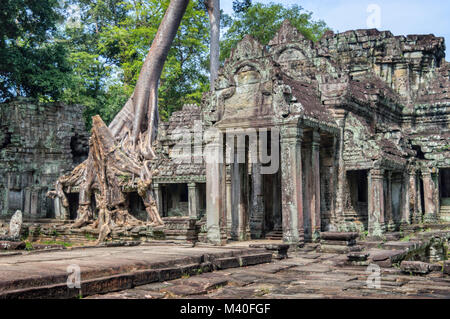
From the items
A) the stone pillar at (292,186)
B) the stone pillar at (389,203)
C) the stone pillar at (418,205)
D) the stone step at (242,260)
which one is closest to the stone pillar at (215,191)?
the stone pillar at (292,186)

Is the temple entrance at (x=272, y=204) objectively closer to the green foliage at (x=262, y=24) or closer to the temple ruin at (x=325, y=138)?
the temple ruin at (x=325, y=138)

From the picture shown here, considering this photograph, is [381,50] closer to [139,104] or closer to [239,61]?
[239,61]

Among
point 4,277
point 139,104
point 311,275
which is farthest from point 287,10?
point 4,277

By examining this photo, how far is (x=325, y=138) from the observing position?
Result: 12.5 meters

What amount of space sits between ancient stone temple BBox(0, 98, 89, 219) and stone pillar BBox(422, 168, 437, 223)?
15.8 m

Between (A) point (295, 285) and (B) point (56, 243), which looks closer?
(A) point (295, 285)

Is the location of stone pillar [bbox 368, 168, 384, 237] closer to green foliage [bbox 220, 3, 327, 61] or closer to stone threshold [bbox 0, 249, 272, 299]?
stone threshold [bbox 0, 249, 272, 299]

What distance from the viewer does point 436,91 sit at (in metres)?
16.7

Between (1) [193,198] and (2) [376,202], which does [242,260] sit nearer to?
(2) [376,202]

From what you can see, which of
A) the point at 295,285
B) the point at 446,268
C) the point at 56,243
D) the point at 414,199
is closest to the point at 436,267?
the point at 446,268

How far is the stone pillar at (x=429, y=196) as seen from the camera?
50.7ft

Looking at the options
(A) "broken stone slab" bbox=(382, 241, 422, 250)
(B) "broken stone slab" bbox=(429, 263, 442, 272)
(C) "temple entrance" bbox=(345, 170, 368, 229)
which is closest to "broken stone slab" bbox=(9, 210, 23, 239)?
(C) "temple entrance" bbox=(345, 170, 368, 229)

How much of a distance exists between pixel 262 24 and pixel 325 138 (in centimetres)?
2181

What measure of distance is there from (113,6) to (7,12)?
13.6m
